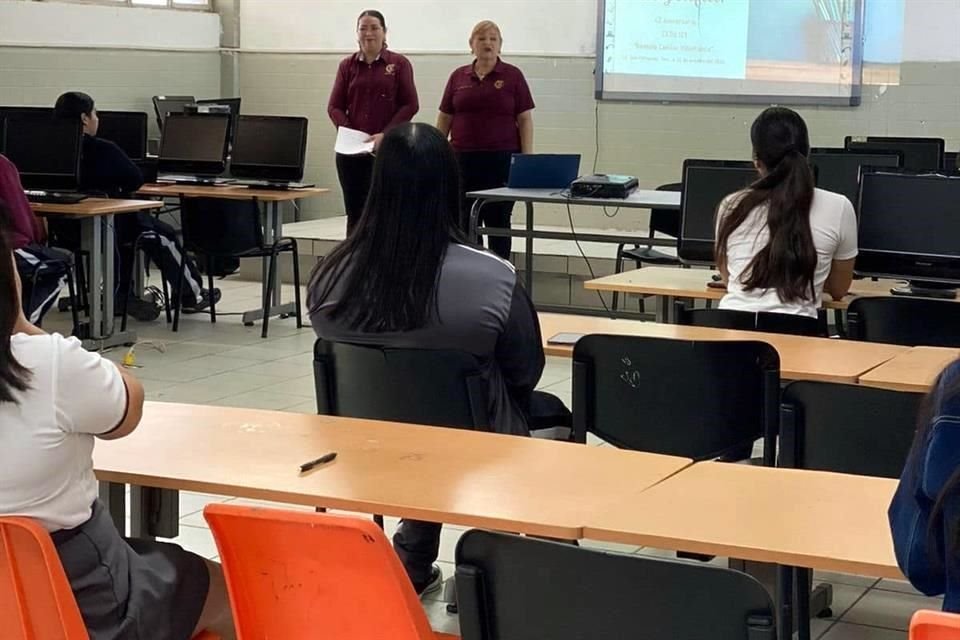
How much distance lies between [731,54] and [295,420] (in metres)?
7.24

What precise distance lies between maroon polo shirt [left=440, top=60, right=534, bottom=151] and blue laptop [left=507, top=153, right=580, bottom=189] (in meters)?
0.84

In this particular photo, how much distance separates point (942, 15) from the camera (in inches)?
353

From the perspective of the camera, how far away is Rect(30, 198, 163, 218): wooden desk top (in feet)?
23.0

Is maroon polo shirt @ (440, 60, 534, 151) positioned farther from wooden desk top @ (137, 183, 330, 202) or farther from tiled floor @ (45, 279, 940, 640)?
tiled floor @ (45, 279, 940, 640)

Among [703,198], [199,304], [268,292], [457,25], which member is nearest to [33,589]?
[703,198]

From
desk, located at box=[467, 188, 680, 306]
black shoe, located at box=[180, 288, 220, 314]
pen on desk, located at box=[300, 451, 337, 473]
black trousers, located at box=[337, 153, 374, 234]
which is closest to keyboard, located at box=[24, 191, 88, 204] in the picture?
black shoe, located at box=[180, 288, 220, 314]

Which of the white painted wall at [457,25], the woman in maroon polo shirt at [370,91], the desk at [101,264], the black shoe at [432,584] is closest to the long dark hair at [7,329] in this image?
the black shoe at [432,584]

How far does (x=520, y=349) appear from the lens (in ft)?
11.0

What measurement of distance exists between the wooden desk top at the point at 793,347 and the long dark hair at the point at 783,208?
1.18 feet

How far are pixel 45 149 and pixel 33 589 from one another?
5.94 metres

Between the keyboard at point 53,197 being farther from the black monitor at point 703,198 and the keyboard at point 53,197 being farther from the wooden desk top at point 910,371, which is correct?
the wooden desk top at point 910,371

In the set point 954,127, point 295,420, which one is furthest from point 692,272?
point 954,127

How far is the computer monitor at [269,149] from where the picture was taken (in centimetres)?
823

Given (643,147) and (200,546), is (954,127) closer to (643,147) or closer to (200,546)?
(643,147)
